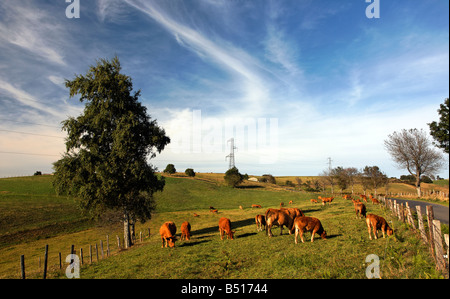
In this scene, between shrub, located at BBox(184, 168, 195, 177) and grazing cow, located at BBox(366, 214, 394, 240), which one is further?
shrub, located at BBox(184, 168, 195, 177)

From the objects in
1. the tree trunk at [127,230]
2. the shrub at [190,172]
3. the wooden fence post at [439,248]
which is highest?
the wooden fence post at [439,248]

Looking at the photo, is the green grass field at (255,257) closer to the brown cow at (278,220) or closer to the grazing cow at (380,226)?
the grazing cow at (380,226)

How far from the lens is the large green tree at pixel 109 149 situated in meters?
22.3

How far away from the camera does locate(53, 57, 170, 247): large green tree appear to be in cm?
2230

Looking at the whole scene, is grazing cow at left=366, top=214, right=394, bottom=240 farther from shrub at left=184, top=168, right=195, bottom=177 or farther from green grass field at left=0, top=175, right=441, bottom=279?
shrub at left=184, top=168, right=195, bottom=177

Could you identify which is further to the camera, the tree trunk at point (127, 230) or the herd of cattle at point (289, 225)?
the tree trunk at point (127, 230)

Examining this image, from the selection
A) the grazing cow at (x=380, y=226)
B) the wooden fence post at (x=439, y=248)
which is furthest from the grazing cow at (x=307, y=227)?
the wooden fence post at (x=439, y=248)

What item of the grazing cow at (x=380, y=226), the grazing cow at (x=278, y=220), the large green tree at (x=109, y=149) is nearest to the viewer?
the grazing cow at (x=380, y=226)

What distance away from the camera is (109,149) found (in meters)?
24.3

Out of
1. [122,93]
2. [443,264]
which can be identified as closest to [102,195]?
[122,93]

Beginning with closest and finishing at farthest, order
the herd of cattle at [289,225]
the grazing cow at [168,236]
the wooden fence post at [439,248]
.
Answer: the wooden fence post at [439,248], the herd of cattle at [289,225], the grazing cow at [168,236]

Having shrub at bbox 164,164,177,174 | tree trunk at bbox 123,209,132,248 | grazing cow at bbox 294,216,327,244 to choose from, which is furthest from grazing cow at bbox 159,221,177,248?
shrub at bbox 164,164,177,174

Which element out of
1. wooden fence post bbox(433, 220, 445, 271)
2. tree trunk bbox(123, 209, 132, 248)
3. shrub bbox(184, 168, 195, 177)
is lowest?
tree trunk bbox(123, 209, 132, 248)
